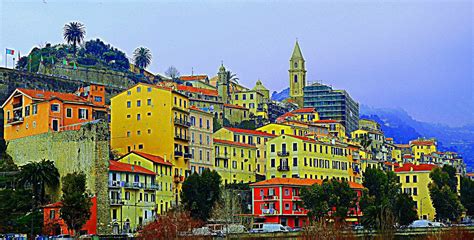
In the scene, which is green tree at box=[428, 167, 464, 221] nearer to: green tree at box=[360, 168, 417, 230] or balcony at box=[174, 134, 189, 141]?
green tree at box=[360, 168, 417, 230]

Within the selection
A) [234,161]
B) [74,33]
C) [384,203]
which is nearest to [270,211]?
[384,203]

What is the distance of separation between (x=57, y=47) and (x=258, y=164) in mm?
70148

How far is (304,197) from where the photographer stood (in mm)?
89875

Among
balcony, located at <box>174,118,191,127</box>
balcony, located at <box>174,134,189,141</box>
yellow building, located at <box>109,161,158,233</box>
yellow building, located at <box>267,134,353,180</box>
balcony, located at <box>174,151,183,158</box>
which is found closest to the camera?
yellow building, located at <box>109,161,158,233</box>

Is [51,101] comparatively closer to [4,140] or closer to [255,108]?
[4,140]

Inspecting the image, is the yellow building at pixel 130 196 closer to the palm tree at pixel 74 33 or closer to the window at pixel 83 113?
the window at pixel 83 113

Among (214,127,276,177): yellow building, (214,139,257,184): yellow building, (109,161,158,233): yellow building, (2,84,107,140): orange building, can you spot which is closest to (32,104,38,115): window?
(2,84,107,140): orange building

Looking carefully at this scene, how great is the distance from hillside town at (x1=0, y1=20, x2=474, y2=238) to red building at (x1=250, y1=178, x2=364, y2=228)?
5.3 inches

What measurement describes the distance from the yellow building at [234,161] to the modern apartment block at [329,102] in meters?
76.6

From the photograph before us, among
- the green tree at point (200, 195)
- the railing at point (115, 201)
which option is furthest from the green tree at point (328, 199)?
the railing at point (115, 201)

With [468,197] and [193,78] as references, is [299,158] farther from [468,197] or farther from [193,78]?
[193,78]

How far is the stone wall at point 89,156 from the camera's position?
7931cm

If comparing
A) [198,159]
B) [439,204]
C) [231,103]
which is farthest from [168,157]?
[231,103]

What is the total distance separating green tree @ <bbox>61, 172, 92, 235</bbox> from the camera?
72.6 m
